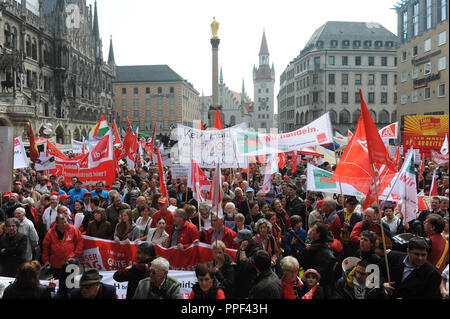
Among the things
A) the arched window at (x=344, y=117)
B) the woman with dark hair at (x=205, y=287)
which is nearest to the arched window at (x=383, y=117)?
the arched window at (x=344, y=117)

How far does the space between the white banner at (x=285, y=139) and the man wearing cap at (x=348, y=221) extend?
203 centimetres

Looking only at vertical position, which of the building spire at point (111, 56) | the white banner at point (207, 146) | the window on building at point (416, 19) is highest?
the building spire at point (111, 56)

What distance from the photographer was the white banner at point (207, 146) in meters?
10.4

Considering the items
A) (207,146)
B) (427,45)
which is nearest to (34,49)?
(427,45)

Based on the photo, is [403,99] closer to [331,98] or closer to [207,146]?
[331,98]

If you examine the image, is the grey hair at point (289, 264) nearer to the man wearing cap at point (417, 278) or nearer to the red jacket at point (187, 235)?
the man wearing cap at point (417, 278)

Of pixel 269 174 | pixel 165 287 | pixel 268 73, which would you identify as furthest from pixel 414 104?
pixel 268 73

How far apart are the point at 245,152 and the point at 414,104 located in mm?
43538

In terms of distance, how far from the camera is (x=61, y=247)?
6352mm

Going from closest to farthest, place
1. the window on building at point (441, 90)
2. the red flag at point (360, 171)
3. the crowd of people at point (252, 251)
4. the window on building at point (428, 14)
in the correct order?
the crowd of people at point (252, 251) → the red flag at point (360, 171) → the window on building at point (428, 14) → the window on building at point (441, 90)

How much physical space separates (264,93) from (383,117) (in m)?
63.8

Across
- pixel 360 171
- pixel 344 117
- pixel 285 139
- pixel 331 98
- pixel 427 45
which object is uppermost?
pixel 427 45
